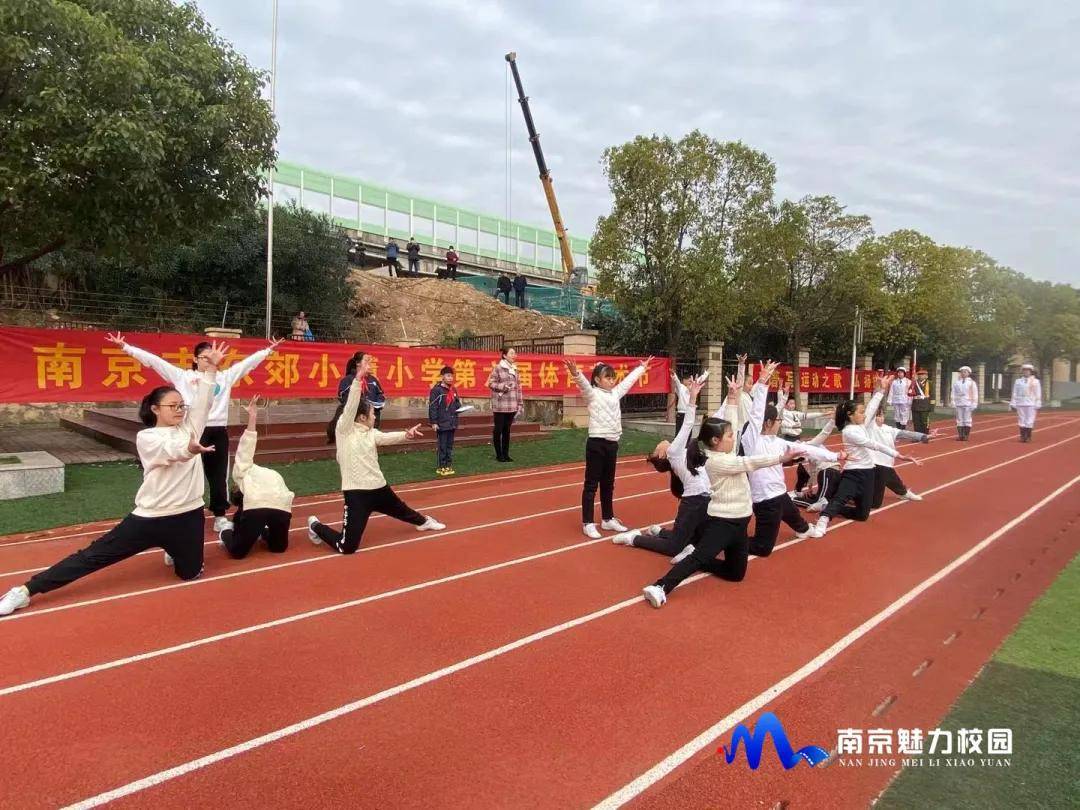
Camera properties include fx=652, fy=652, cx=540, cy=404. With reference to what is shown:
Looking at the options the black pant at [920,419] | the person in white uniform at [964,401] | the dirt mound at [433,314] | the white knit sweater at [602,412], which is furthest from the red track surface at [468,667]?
the dirt mound at [433,314]

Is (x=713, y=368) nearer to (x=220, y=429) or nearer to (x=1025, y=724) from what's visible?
(x=220, y=429)

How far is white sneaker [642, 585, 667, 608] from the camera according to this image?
4.51 metres

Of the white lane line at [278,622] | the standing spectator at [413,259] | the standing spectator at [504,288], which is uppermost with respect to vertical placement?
the standing spectator at [413,259]

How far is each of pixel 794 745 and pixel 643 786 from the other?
783mm

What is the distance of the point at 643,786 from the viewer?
8.57 feet

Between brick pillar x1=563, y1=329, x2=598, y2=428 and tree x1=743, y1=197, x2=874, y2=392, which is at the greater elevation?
tree x1=743, y1=197, x2=874, y2=392

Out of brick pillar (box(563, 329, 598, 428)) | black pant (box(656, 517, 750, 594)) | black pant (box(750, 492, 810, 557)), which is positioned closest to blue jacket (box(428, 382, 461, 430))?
black pant (box(750, 492, 810, 557))

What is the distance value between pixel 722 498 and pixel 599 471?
177cm

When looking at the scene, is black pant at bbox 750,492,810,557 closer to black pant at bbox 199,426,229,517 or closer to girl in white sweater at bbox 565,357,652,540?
girl in white sweater at bbox 565,357,652,540

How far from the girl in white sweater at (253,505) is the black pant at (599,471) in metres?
2.82

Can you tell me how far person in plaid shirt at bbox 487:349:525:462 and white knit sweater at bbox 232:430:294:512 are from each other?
5539 millimetres

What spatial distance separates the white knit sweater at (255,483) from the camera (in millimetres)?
5578

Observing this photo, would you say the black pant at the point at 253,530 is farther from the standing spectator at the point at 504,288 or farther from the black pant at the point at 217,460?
the standing spectator at the point at 504,288

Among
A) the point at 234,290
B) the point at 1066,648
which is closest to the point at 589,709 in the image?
the point at 1066,648
